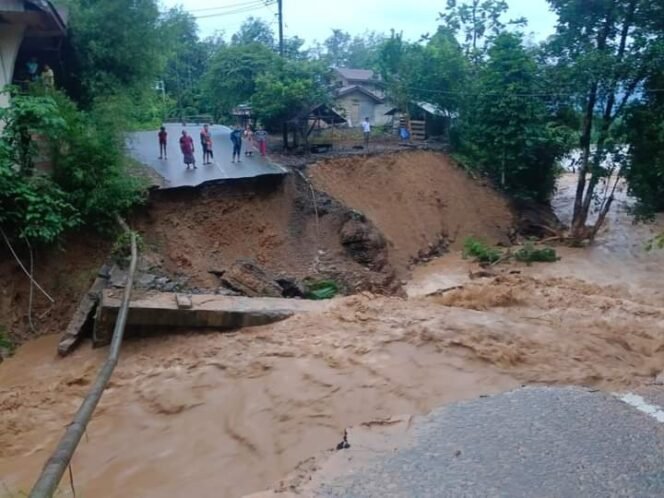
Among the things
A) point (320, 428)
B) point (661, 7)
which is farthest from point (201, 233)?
point (661, 7)

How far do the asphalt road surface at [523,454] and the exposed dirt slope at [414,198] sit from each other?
1327 cm

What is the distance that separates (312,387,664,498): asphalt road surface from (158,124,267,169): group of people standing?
13.0m

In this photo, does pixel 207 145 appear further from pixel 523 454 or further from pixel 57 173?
pixel 523 454

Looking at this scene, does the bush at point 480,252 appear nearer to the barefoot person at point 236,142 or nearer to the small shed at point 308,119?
the small shed at point 308,119

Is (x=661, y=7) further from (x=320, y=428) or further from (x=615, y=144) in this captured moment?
(x=320, y=428)

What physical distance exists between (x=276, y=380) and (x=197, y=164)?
1180 centimetres

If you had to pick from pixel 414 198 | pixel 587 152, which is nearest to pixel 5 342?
pixel 414 198

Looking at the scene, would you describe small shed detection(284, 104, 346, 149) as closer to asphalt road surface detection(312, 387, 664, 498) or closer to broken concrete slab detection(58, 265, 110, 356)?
broken concrete slab detection(58, 265, 110, 356)

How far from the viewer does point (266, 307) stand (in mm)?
9961

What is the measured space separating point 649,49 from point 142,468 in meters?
21.4

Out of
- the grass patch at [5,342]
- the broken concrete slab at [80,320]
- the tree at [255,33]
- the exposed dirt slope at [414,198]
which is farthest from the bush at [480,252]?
the tree at [255,33]

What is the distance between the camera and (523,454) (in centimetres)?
537

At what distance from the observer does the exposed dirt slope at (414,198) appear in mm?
20906

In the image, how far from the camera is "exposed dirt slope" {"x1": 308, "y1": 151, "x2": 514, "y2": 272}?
20.9 m
